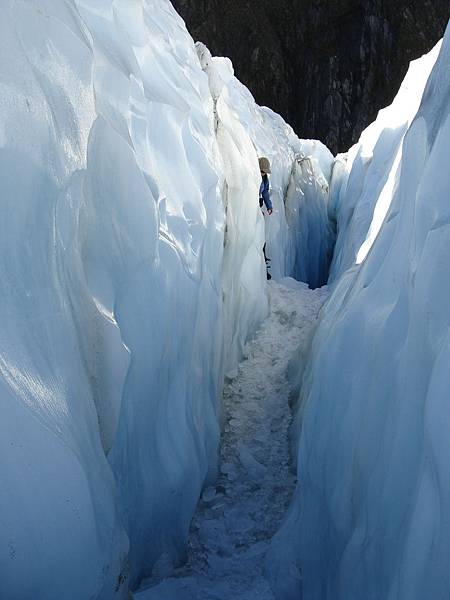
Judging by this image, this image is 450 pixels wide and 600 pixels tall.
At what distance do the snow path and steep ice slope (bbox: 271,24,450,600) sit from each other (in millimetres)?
204

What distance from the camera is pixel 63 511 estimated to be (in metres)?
1.67

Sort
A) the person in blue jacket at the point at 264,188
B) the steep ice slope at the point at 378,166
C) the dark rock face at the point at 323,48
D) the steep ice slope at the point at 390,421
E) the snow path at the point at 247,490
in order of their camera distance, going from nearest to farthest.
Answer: the steep ice slope at the point at 390,421
the snow path at the point at 247,490
the steep ice slope at the point at 378,166
the person in blue jacket at the point at 264,188
the dark rock face at the point at 323,48

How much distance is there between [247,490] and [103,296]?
5.67 ft

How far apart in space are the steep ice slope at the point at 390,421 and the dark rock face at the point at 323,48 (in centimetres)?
1706

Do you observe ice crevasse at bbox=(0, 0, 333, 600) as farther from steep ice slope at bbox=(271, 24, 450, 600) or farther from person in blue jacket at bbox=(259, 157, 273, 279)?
person in blue jacket at bbox=(259, 157, 273, 279)

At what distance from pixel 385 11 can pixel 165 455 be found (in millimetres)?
19281

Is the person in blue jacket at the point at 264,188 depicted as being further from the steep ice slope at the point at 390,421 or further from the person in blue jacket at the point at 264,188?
the steep ice slope at the point at 390,421

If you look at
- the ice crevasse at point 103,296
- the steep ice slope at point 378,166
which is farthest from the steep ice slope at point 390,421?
the steep ice slope at point 378,166

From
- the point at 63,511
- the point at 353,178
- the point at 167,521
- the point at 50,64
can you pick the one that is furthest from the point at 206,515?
the point at 353,178

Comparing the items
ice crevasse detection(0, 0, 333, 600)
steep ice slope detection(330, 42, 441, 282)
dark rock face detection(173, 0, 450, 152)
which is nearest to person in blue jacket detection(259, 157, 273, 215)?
steep ice slope detection(330, 42, 441, 282)

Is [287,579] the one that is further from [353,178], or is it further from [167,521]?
[353,178]

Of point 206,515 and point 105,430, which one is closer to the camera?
point 105,430

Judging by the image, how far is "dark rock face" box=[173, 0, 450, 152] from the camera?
62.0ft

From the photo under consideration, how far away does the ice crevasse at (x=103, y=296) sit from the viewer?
165cm
